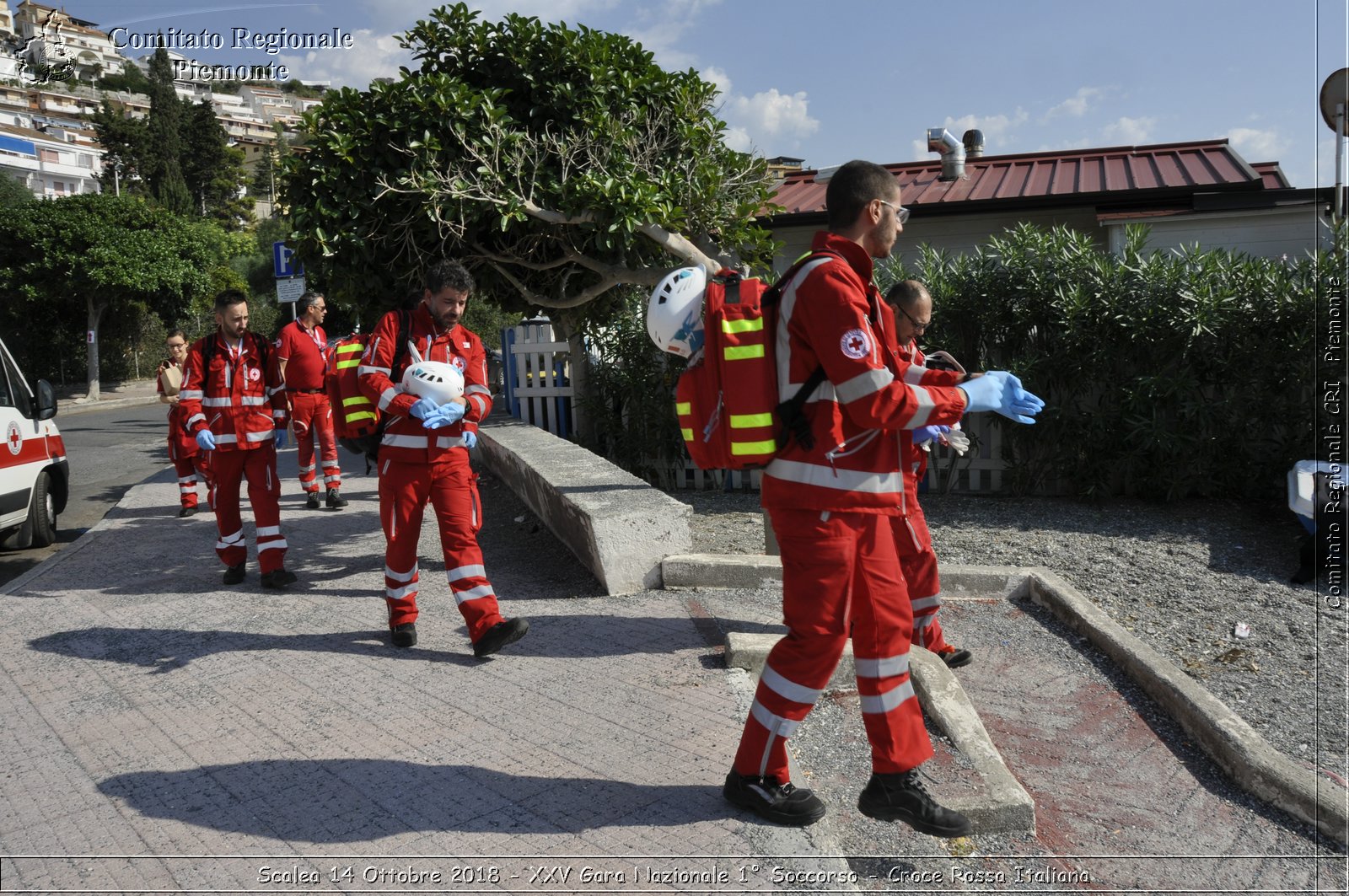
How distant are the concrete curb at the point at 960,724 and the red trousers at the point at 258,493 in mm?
3370

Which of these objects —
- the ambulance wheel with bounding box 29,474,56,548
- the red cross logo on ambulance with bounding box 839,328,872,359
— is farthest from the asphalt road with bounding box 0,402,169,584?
the red cross logo on ambulance with bounding box 839,328,872,359

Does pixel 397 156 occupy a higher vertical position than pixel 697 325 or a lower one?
higher

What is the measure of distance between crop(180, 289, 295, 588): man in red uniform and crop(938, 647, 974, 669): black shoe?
420cm

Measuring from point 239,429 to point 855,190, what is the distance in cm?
472

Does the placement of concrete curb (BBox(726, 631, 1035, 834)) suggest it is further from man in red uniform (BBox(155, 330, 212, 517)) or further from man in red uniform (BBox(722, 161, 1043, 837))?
man in red uniform (BBox(155, 330, 212, 517))

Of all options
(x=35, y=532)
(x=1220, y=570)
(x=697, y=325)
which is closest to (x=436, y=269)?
(x=697, y=325)

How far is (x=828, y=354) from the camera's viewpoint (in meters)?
3.05

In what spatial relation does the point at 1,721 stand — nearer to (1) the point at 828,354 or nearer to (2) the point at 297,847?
(2) the point at 297,847

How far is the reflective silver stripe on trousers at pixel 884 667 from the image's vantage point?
3.21m

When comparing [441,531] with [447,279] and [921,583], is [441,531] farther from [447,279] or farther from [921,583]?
[921,583]

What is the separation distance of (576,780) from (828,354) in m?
1.77

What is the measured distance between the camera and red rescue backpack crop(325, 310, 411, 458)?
17.3ft

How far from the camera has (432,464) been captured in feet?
16.8

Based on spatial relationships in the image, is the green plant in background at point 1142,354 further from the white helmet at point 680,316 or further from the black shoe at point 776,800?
the black shoe at point 776,800
